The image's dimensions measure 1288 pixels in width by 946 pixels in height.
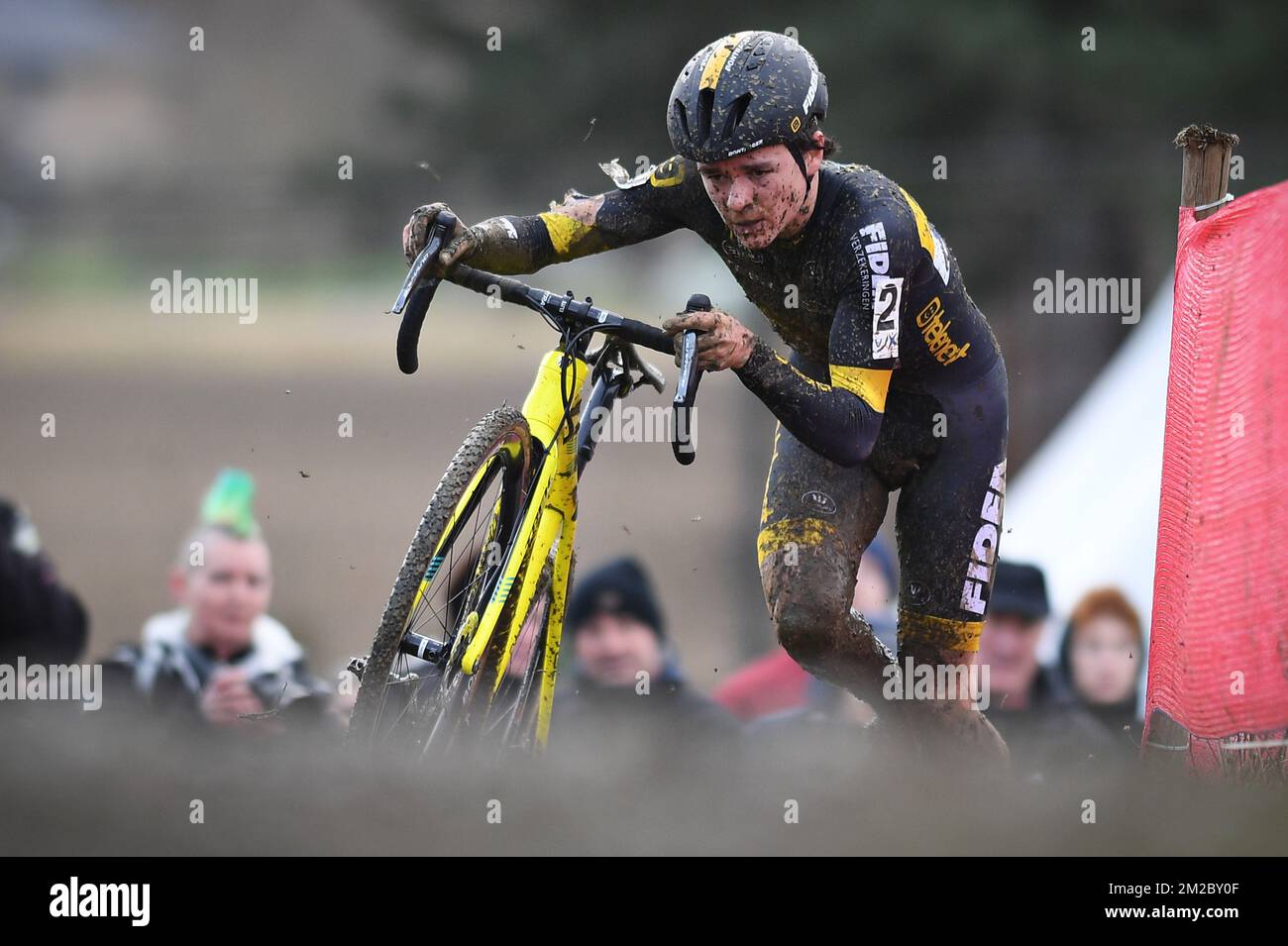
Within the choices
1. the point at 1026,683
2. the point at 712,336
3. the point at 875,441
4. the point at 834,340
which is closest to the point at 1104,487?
the point at 1026,683

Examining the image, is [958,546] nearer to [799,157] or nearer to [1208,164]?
[799,157]

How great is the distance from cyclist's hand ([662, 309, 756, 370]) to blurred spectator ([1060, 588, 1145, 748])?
9.00 ft

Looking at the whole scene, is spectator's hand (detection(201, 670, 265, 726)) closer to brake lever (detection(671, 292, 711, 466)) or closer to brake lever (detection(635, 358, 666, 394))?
brake lever (detection(635, 358, 666, 394))

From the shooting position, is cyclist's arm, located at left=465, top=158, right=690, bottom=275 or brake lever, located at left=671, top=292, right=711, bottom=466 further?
cyclist's arm, located at left=465, top=158, right=690, bottom=275

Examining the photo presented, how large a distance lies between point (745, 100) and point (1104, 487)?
11.8ft

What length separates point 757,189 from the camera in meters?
4.66

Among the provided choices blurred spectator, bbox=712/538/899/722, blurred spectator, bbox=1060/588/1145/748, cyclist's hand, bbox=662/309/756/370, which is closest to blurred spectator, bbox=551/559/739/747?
blurred spectator, bbox=712/538/899/722

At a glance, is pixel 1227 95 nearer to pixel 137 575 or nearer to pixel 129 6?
pixel 137 575

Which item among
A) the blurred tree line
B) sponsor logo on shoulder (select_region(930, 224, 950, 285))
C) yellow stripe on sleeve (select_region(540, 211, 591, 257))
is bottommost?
sponsor logo on shoulder (select_region(930, 224, 950, 285))

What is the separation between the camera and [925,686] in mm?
5250

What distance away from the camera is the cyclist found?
15.1 ft

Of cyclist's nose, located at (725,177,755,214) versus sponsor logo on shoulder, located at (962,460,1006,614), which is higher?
cyclist's nose, located at (725,177,755,214)

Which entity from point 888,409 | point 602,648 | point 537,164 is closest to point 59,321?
point 537,164

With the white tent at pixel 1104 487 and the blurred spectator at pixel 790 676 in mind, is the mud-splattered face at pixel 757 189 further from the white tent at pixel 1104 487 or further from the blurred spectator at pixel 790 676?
the white tent at pixel 1104 487
